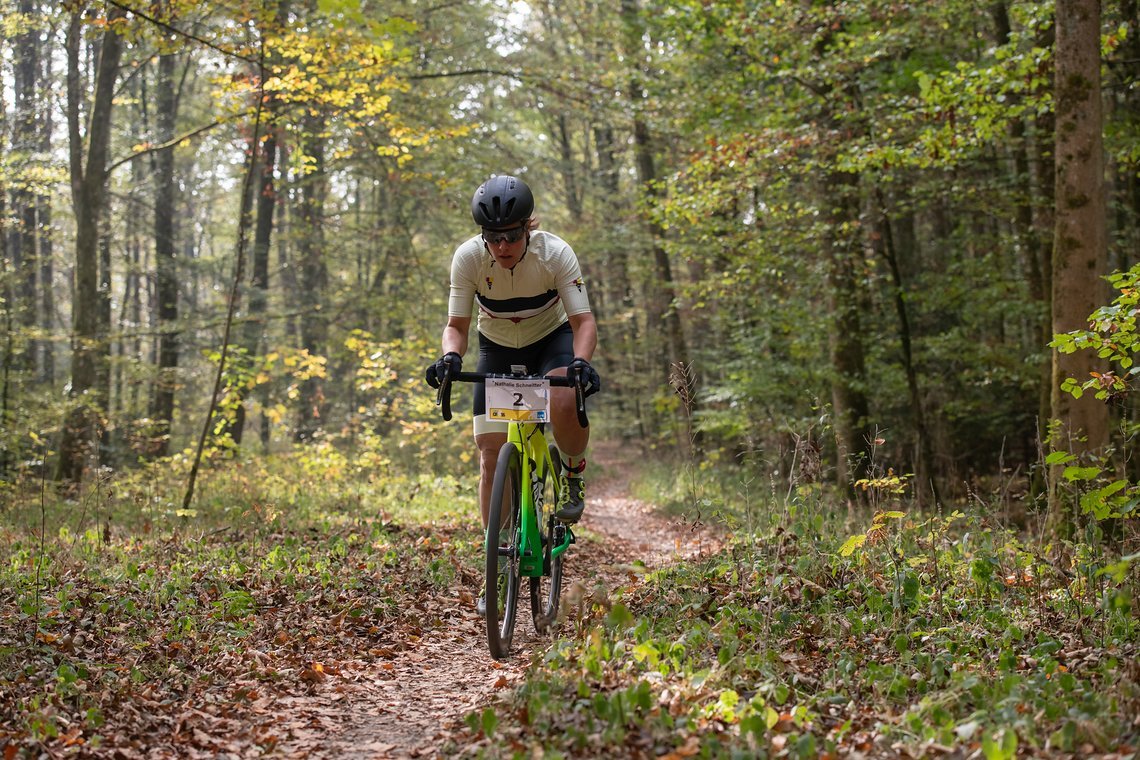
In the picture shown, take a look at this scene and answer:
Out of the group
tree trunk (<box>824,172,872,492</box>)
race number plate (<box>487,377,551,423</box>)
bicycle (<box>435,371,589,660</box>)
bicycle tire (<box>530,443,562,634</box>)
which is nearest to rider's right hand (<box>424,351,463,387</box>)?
bicycle (<box>435,371,589,660</box>)

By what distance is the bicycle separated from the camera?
4574mm

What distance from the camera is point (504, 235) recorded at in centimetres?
491

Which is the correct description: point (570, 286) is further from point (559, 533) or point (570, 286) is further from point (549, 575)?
point (549, 575)

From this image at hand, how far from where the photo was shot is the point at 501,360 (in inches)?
215

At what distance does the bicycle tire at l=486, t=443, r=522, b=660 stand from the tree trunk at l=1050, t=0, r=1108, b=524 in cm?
396

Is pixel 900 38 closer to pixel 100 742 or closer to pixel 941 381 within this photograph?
pixel 941 381

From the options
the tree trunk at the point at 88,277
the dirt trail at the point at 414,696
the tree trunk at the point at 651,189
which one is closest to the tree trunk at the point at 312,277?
the tree trunk at the point at 88,277

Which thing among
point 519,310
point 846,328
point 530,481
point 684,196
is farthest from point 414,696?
point 846,328

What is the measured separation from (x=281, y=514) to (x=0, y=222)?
908 centimetres

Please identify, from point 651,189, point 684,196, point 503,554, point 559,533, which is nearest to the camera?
point 503,554

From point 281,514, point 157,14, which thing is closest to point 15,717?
point 281,514

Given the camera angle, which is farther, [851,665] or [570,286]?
[570,286]

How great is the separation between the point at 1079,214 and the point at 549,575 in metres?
4.53

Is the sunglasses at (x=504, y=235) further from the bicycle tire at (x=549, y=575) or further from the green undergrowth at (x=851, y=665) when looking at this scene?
the green undergrowth at (x=851, y=665)
